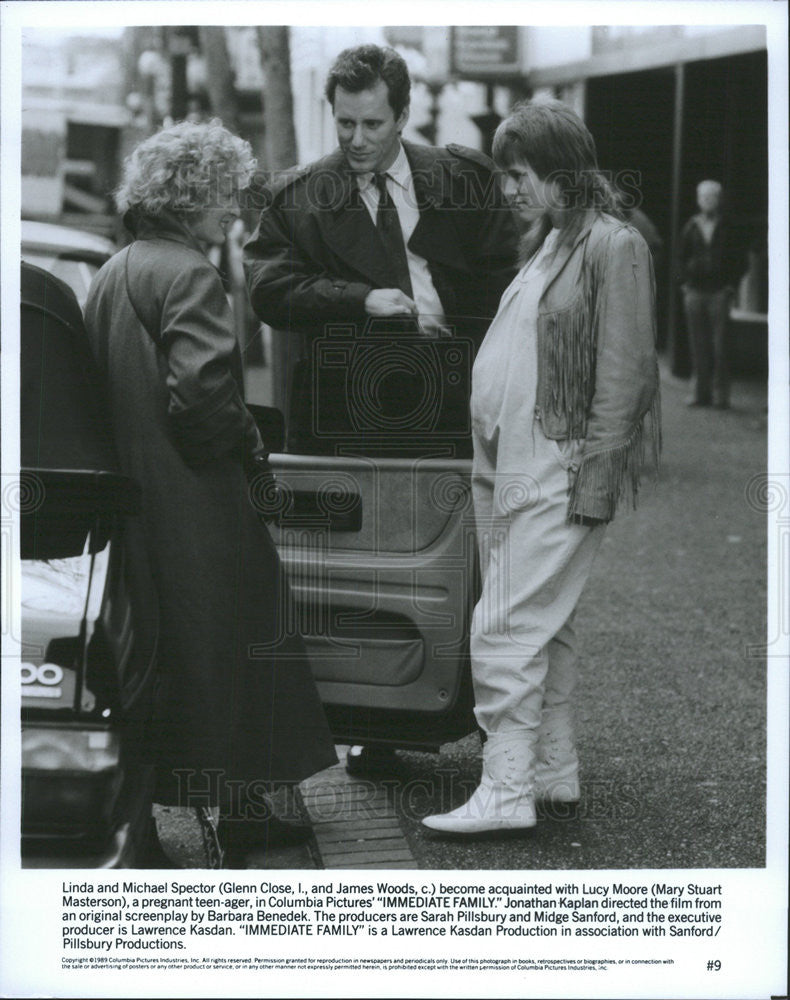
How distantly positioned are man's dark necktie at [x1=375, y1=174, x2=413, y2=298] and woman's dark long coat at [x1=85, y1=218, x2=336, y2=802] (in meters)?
0.68

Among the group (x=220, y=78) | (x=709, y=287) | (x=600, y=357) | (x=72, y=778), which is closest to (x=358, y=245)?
(x=600, y=357)

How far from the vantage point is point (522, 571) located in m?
4.12

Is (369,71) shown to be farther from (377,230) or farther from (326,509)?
(326,509)

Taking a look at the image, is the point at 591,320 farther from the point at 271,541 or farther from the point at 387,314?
the point at 271,541

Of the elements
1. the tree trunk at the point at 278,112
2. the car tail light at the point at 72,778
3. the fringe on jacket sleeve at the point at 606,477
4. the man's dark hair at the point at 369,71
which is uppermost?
the tree trunk at the point at 278,112

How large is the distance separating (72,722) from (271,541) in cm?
88

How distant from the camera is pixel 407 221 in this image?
4.37m

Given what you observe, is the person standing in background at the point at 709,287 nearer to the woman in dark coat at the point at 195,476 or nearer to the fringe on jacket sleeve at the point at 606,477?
the fringe on jacket sleeve at the point at 606,477

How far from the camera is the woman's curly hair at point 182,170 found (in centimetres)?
376

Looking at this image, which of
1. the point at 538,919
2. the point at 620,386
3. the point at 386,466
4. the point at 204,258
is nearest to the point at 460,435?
the point at 386,466

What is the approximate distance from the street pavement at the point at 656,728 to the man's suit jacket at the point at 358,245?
953 millimetres

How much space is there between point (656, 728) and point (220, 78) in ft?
23.5

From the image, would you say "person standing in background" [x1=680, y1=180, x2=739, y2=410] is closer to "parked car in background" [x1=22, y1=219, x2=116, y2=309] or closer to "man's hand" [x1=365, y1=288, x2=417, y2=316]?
"parked car in background" [x1=22, y1=219, x2=116, y2=309]

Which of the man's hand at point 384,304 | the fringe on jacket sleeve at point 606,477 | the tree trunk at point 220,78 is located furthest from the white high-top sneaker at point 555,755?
the tree trunk at point 220,78
